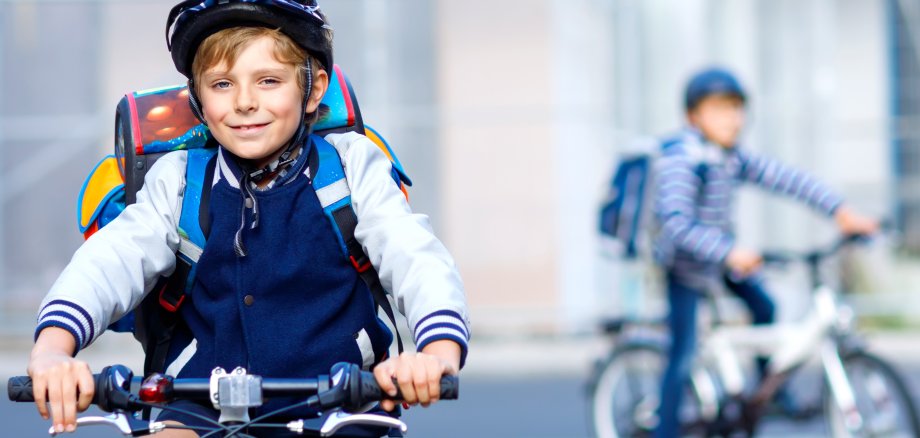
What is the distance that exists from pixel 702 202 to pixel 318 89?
3989 millimetres

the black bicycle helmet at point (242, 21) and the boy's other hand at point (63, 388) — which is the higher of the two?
the black bicycle helmet at point (242, 21)

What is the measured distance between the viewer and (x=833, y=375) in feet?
22.8

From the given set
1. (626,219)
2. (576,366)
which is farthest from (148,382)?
(576,366)

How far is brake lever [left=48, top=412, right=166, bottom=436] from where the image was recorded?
8.60 ft

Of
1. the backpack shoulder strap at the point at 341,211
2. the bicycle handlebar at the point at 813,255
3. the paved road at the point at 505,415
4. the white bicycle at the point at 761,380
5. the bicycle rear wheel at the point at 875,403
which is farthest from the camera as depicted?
the paved road at the point at 505,415

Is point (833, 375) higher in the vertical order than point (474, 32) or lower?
lower

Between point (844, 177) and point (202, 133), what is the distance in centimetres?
1229

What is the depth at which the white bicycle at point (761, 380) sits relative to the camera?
6840mm

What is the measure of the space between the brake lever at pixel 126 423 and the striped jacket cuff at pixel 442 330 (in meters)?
0.48

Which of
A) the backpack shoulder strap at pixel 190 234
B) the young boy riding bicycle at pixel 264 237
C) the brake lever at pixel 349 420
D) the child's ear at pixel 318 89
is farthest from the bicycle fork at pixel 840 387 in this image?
the brake lever at pixel 349 420

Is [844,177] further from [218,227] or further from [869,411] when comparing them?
[218,227]

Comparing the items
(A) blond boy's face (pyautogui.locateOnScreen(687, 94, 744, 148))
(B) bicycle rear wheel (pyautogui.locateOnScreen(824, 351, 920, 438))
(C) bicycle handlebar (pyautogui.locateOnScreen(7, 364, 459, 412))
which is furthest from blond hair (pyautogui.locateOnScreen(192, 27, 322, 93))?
(B) bicycle rear wheel (pyautogui.locateOnScreen(824, 351, 920, 438))

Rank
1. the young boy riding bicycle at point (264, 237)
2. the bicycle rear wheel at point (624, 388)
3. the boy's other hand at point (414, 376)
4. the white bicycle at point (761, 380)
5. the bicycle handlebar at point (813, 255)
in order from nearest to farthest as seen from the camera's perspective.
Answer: the boy's other hand at point (414, 376) → the young boy riding bicycle at point (264, 237) → the white bicycle at point (761, 380) → the bicycle handlebar at point (813, 255) → the bicycle rear wheel at point (624, 388)

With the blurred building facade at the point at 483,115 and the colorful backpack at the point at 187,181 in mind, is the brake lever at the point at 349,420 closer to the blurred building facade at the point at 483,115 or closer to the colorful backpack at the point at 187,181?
the colorful backpack at the point at 187,181
